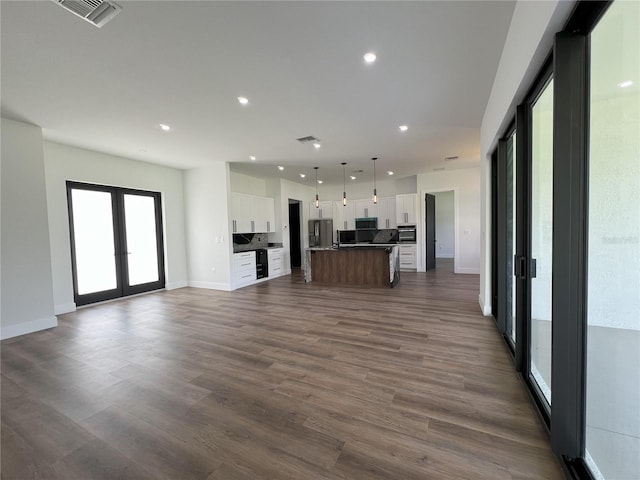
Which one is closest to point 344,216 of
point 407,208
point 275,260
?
point 407,208

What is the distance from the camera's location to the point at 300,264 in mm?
9789

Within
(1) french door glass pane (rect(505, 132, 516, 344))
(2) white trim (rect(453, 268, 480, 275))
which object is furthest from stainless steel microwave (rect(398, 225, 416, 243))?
(1) french door glass pane (rect(505, 132, 516, 344))

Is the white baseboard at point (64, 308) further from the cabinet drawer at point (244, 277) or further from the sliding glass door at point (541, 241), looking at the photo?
the sliding glass door at point (541, 241)

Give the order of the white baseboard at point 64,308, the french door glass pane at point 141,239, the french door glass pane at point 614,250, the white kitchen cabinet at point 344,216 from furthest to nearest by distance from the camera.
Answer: the white kitchen cabinet at point 344,216 → the french door glass pane at point 141,239 → the white baseboard at point 64,308 → the french door glass pane at point 614,250

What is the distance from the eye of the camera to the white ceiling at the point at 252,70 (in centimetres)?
199

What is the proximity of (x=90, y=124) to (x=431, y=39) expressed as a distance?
4700 millimetres

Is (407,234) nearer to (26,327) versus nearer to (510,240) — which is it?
(510,240)

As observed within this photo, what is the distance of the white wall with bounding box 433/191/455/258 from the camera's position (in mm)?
10930

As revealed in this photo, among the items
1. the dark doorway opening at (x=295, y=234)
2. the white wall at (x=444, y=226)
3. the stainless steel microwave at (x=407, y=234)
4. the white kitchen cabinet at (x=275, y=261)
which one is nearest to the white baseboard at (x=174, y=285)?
the white kitchen cabinet at (x=275, y=261)

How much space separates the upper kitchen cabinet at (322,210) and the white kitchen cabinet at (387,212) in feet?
5.88

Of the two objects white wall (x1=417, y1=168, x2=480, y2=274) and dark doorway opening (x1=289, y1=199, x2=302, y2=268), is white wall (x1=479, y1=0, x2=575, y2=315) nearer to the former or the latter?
white wall (x1=417, y1=168, x2=480, y2=274)

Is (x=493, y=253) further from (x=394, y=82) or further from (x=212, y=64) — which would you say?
(x=212, y=64)

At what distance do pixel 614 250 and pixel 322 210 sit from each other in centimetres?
877

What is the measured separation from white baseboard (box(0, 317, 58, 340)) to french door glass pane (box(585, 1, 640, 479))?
243 inches
